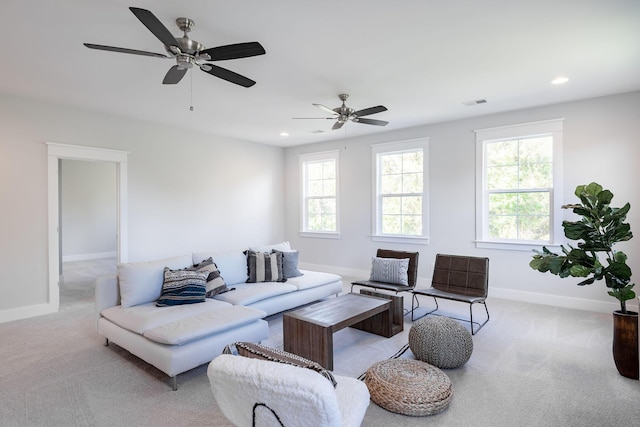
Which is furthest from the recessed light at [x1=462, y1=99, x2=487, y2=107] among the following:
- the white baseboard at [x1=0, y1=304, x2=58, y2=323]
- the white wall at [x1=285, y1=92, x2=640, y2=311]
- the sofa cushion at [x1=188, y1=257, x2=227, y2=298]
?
the white baseboard at [x1=0, y1=304, x2=58, y2=323]

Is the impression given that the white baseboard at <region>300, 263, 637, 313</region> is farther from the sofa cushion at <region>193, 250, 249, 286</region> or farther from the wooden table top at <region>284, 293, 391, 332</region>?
the sofa cushion at <region>193, 250, 249, 286</region>

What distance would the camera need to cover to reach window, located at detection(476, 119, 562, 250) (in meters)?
4.71

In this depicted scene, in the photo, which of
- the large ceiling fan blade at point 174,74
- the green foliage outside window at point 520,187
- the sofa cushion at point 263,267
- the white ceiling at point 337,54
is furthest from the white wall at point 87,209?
the green foliage outside window at point 520,187

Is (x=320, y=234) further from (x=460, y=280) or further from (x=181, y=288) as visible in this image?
(x=181, y=288)

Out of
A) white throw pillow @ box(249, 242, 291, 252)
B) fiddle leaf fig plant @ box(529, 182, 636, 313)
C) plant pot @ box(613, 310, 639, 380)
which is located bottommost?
plant pot @ box(613, 310, 639, 380)

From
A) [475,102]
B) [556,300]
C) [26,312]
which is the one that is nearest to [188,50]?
[475,102]

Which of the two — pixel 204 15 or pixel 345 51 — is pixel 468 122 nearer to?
pixel 345 51

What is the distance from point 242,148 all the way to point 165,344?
495cm

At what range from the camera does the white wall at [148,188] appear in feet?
14.1

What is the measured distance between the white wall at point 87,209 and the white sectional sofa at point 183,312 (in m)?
6.29

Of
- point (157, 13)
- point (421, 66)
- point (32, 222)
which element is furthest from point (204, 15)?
point (32, 222)

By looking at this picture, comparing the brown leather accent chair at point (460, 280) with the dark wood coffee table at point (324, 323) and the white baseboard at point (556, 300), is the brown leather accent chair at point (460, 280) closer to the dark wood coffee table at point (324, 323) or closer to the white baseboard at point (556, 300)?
the dark wood coffee table at point (324, 323)

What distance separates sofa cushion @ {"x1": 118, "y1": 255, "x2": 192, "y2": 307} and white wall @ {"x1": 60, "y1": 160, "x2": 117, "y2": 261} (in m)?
6.39

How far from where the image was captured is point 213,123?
18.5 ft
